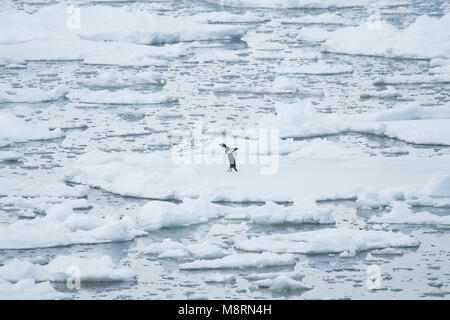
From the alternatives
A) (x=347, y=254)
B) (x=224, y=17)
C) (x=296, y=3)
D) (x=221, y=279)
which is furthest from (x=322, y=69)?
(x=221, y=279)

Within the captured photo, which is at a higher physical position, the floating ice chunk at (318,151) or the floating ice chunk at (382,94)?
the floating ice chunk at (318,151)

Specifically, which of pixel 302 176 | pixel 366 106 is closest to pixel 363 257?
pixel 302 176

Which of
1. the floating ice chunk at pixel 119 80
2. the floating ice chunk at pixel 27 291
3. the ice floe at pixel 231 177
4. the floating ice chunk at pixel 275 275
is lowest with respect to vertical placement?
the floating ice chunk at pixel 119 80

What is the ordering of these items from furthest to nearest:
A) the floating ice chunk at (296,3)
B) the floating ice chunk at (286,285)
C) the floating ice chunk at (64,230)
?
the floating ice chunk at (296,3) < the floating ice chunk at (64,230) < the floating ice chunk at (286,285)

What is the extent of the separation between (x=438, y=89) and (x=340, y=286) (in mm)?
9260

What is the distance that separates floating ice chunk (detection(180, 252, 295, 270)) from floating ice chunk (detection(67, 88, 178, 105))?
781cm

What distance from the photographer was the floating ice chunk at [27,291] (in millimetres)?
8008

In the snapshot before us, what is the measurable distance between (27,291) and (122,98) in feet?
28.9

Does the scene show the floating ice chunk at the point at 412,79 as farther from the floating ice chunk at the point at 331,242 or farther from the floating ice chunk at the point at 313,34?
the floating ice chunk at the point at 331,242

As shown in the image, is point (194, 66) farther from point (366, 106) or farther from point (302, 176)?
point (302, 176)

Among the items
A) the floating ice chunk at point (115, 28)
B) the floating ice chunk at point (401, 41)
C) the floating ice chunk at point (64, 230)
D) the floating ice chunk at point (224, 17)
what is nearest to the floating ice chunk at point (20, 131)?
the floating ice chunk at point (64, 230)

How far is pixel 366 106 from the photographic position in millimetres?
15750

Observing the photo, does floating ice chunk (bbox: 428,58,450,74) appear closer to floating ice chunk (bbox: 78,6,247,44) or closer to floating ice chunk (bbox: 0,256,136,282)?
floating ice chunk (bbox: 78,6,247,44)

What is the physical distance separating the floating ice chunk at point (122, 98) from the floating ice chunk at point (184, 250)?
291 inches
